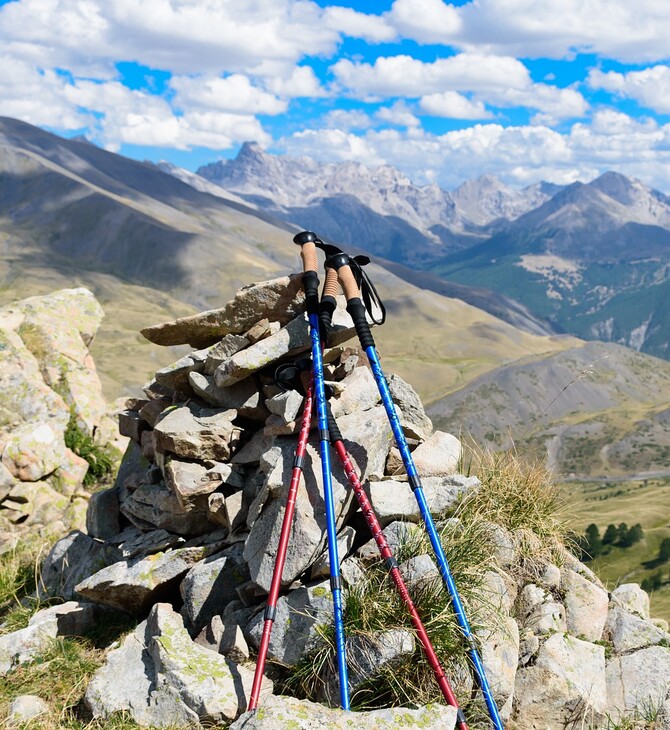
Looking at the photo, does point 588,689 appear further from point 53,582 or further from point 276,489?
point 53,582

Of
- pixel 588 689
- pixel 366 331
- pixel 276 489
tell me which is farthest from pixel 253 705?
pixel 366 331

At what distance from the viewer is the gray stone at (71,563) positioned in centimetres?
1111

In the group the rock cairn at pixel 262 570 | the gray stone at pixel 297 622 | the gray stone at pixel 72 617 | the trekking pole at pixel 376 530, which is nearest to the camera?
the trekking pole at pixel 376 530

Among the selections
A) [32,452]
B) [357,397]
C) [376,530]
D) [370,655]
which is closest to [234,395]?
[357,397]

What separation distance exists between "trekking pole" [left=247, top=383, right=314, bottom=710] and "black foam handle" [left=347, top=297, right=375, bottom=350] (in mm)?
1355

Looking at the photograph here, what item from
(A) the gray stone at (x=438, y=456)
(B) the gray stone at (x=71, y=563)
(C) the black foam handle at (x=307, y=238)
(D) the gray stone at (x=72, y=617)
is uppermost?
(C) the black foam handle at (x=307, y=238)

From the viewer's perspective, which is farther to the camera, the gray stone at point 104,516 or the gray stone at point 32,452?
the gray stone at point 32,452

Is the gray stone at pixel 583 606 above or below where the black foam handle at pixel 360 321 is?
below

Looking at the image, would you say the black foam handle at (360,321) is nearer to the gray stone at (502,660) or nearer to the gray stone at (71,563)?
the gray stone at (502,660)

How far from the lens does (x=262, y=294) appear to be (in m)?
11.2

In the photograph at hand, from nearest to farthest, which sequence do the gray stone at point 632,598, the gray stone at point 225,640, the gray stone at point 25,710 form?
the gray stone at point 25,710 < the gray stone at point 225,640 < the gray stone at point 632,598

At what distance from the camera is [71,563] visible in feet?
37.6

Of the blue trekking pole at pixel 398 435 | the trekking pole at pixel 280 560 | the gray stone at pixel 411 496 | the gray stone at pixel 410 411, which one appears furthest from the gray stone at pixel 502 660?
the gray stone at pixel 410 411

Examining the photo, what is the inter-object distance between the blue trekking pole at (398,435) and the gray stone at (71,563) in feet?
18.1
